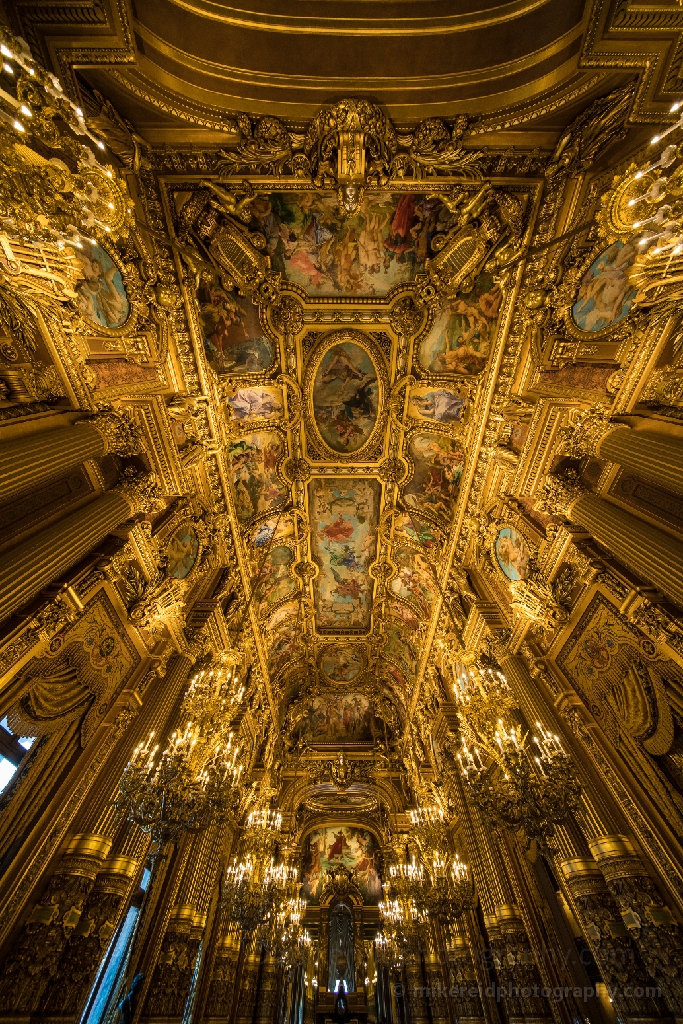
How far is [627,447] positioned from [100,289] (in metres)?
8.61

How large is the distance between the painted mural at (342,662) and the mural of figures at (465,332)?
40.1 ft

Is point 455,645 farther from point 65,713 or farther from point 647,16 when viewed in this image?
point 647,16

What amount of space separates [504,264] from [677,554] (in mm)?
5651

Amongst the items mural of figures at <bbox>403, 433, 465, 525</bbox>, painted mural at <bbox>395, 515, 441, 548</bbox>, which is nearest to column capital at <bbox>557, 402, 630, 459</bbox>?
mural of figures at <bbox>403, 433, 465, 525</bbox>

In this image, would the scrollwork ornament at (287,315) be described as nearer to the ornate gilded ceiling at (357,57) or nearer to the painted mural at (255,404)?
the painted mural at (255,404)

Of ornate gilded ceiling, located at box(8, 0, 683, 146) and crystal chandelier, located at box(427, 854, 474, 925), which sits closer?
ornate gilded ceiling, located at box(8, 0, 683, 146)

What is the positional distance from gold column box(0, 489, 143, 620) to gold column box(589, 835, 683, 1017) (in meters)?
8.81

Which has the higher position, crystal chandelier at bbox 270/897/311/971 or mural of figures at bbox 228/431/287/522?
mural of figures at bbox 228/431/287/522

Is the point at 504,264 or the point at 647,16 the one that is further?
the point at 504,264

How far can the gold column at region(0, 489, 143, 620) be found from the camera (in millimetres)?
4688

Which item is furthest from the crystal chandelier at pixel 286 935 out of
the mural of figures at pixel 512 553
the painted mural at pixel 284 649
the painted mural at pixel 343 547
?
the mural of figures at pixel 512 553

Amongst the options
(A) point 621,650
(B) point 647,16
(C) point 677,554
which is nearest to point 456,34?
(B) point 647,16

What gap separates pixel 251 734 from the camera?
1366cm

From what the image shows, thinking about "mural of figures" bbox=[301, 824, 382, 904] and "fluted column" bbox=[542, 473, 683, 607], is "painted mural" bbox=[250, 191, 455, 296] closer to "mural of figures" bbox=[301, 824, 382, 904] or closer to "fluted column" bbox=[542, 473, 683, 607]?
"fluted column" bbox=[542, 473, 683, 607]
